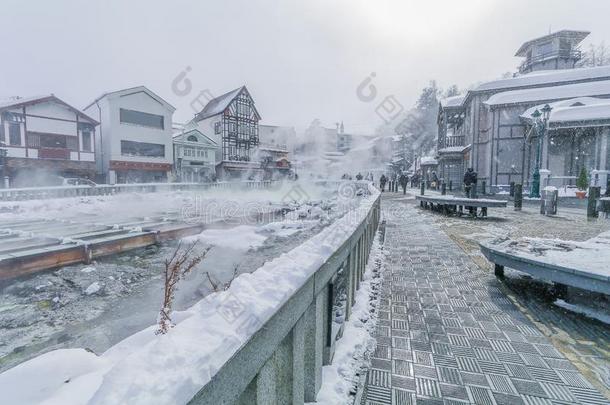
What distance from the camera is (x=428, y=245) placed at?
7.52 meters

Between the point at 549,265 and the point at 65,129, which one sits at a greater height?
the point at 65,129

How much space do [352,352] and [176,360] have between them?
2.36 m

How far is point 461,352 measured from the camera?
310 cm

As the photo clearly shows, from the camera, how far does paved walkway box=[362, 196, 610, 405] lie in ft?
8.23

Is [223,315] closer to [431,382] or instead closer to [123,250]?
[431,382]

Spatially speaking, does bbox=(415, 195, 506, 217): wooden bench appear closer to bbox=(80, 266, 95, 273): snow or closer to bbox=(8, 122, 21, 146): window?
bbox=(80, 266, 95, 273): snow

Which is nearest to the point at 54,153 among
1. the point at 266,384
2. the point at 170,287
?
the point at 170,287

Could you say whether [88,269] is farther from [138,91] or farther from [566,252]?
[138,91]

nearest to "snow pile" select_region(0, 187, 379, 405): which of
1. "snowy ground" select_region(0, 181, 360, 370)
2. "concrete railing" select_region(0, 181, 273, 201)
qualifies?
"snowy ground" select_region(0, 181, 360, 370)

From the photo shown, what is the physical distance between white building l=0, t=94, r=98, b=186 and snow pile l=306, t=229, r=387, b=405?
1174 inches

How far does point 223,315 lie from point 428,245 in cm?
701

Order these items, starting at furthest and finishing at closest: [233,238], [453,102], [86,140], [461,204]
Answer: [453,102], [86,140], [461,204], [233,238]

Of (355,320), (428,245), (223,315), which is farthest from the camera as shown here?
(428,245)

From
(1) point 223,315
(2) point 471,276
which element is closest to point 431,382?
(1) point 223,315
